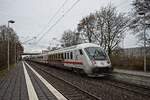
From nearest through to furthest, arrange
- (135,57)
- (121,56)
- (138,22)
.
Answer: (138,22) → (135,57) → (121,56)

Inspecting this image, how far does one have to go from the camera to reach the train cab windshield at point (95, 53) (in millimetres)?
17981

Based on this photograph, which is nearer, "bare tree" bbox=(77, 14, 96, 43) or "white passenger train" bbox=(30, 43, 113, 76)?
"white passenger train" bbox=(30, 43, 113, 76)

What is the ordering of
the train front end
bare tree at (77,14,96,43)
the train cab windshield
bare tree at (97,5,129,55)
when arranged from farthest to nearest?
bare tree at (77,14,96,43) → bare tree at (97,5,129,55) → the train cab windshield → the train front end

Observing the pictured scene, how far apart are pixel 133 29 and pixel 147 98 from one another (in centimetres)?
1643

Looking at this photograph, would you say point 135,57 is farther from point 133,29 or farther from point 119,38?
point 119,38

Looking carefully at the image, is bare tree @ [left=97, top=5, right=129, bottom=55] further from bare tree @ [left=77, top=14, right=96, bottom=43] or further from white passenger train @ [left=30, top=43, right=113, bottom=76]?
white passenger train @ [left=30, top=43, right=113, bottom=76]

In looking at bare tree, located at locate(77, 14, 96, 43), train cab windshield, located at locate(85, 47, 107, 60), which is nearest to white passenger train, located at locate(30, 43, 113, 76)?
train cab windshield, located at locate(85, 47, 107, 60)

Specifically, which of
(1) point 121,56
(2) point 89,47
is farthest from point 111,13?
(2) point 89,47

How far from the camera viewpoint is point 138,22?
24.7 m

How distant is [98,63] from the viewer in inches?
690

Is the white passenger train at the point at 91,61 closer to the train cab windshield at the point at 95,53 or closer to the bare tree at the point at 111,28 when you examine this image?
the train cab windshield at the point at 95,53

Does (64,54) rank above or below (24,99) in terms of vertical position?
above

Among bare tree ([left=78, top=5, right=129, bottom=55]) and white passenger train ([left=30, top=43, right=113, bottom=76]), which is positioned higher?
bare tree ([left=78, top=5, right=129, bottom=55])

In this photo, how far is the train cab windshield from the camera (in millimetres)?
17981
